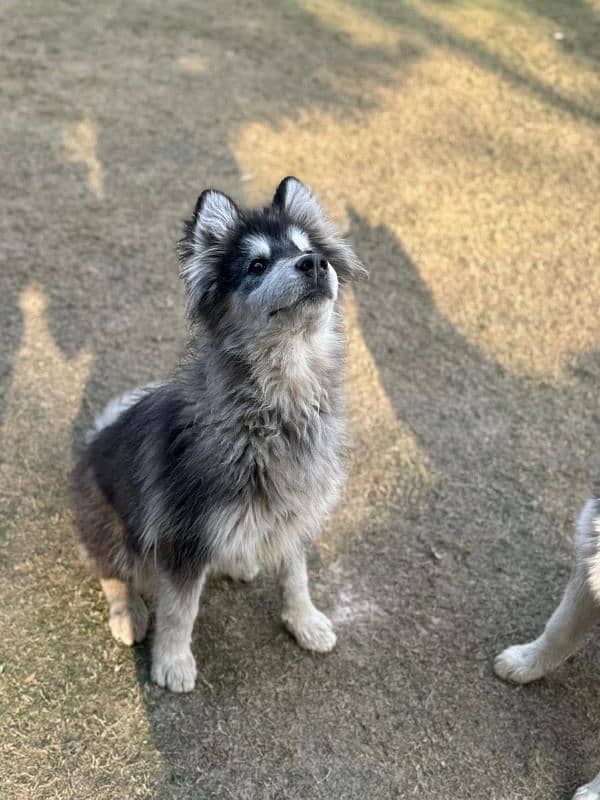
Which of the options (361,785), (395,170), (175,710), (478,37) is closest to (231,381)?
(175,710)

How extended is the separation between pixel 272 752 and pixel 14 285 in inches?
123

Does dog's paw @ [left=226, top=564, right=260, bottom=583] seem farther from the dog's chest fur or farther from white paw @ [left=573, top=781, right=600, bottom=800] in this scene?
white paw @ [left=573, top=781, right=600, bottom=800]

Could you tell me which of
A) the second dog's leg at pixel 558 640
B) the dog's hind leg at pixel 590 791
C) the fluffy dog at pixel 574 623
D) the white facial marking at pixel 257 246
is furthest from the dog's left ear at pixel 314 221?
the dog's hind leg at pixel 590 791

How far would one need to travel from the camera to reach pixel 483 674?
10.5ft

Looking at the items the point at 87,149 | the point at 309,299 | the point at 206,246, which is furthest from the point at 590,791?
the point at 87,149

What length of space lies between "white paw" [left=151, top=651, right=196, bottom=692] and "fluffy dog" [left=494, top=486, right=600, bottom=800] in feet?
3.98

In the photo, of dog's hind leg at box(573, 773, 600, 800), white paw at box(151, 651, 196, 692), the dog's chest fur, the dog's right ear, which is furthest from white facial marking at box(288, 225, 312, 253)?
dog's hind leg at box(573, 773, 600, 800)

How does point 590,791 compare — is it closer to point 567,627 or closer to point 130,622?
point 567,627

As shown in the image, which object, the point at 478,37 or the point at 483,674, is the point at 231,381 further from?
the point at 478,37

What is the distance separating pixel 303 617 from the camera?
3.20 metres

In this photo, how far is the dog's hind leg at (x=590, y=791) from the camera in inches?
107

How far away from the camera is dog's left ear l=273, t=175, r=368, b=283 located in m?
2.81

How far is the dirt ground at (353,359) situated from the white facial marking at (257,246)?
5.11ft

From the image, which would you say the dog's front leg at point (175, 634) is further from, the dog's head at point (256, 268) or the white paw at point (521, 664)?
the white paw at point (521, 664)
